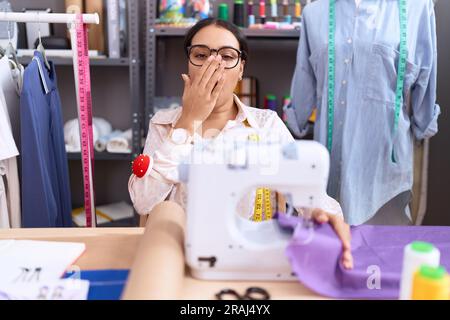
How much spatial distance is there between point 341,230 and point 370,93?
1133mm

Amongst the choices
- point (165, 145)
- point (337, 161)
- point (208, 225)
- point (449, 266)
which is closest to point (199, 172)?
point (208, 225)

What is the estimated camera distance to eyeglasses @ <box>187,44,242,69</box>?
1.40 metres

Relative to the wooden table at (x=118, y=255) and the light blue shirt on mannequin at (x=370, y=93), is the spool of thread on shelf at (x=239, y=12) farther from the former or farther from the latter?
the wooden table at (x=118, y=255)

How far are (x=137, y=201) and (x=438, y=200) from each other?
1.96 meters

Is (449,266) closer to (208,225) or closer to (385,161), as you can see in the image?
(208,225)

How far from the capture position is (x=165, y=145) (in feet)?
4.17

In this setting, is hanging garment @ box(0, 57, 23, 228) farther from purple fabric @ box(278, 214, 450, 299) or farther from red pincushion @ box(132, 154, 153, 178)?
purple fabric @ box(278, 214, 450, 299)

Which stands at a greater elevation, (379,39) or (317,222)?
(379,39)

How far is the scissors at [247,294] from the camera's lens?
2.77 ft

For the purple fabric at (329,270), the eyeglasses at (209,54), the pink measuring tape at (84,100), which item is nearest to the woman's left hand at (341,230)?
the purple fabric at (329,270)

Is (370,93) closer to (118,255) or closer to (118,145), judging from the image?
(118,145)

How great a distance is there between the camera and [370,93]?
1.92 m

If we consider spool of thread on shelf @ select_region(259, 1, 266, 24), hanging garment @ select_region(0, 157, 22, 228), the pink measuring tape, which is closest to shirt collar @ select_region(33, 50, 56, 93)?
the pink measuring tape

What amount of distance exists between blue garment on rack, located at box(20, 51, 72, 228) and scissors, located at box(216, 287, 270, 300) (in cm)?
80
